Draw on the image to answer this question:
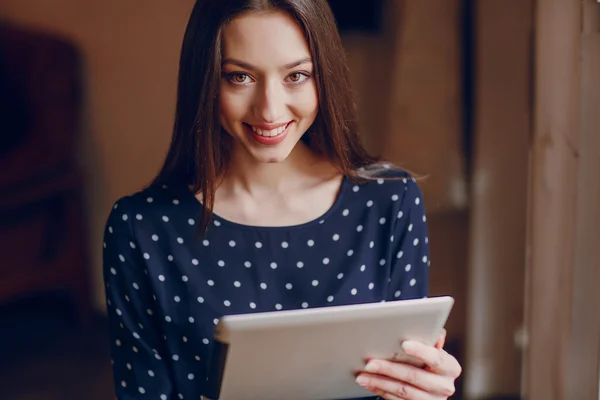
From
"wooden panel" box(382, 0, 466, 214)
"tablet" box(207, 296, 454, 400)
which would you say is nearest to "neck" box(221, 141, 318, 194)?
"tablet" box(207, 296, 454, 400)

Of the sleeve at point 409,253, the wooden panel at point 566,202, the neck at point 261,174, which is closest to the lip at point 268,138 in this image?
the neck at point 261,174

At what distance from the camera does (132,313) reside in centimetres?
104

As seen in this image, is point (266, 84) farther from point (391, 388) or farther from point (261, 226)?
point (391, 388)

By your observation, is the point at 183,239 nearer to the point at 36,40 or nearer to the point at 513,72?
the point at 513,72

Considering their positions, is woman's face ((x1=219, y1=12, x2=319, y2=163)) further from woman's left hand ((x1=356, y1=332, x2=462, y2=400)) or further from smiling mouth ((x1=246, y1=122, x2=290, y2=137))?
woman's left hand ((x1=356, y1=332, x2=462, y2=400))

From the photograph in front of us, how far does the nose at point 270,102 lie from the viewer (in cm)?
90

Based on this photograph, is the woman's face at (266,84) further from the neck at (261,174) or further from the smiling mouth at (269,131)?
the neck at (261,174)

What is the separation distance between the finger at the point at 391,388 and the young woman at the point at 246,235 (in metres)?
0.17

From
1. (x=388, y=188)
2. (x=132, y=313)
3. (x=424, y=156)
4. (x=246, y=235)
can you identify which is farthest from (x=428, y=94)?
(x=132, y=313)

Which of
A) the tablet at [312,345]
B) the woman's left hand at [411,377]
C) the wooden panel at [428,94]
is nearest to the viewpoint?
the tablet at [312,345]

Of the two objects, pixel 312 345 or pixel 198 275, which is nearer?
pixel 312 345

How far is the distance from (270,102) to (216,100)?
78 millimetres

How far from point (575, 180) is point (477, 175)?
0.66m

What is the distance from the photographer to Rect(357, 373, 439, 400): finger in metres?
0.87
